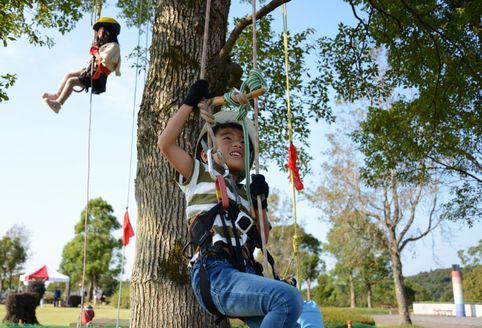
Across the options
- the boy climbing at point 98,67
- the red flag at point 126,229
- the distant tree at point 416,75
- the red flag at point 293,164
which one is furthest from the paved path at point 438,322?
the red flag at point 293,164

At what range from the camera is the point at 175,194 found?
429 cm

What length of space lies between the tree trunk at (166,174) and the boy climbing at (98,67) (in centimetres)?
48

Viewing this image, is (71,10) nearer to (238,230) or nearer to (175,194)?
(175,194)

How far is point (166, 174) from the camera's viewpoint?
436 cm

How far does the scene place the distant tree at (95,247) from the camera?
42.9 m

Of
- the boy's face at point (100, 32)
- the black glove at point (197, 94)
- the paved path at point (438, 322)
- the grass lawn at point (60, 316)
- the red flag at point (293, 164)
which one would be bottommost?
the paved path at point (438, 322)

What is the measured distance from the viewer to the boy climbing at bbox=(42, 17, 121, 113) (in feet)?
16.7

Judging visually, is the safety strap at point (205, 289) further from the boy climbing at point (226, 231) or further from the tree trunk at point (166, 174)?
the tree trunk at point (166, 174)

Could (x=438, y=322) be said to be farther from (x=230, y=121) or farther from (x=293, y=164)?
(x=230, y=121)

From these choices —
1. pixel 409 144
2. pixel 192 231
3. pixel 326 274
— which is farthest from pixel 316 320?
pixel 326 274

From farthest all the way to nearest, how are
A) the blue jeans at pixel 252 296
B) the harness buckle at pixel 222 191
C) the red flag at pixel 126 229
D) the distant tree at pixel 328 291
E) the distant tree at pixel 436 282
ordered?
the distant tree at pixel 436 282
the distant tree at pixel 328 291
the red flag at pixel 126 229
the harness buckle at pixel 222 191
the blue jeans at pixel 252 296

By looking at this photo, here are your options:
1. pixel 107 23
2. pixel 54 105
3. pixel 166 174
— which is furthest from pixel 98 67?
pixel 166 174

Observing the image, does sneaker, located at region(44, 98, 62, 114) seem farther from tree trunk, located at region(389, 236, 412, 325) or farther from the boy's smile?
tree trunk, located at region(389, 236, 412, 325)

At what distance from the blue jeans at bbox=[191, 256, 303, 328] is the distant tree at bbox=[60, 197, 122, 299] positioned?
42.7 m
